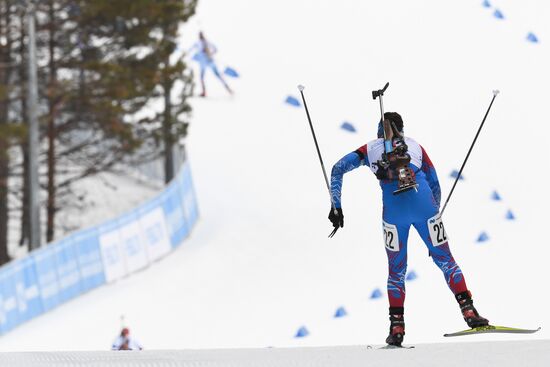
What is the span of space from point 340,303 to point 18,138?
30.9ft

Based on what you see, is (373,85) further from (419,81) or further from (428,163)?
(428,163)

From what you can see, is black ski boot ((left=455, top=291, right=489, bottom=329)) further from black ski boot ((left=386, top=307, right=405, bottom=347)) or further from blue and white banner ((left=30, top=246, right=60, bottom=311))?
blue and white banner ((left=30, top=246, right=60, bottom=311))

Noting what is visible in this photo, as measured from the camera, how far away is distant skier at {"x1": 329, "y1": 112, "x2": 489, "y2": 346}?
30.0 ft

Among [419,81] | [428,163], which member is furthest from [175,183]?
[428,163]

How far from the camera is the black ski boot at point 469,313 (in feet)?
29.6

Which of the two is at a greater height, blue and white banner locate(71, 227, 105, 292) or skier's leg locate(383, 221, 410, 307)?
blue and white banner locate(71, 227, 105, 292)

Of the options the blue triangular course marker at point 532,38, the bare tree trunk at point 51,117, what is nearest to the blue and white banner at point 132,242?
the bare tree trunk at point 51,117

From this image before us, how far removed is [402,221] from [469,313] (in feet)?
2.36

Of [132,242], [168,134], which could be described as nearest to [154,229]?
[132,242]

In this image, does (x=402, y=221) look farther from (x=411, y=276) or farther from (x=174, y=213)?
(x=174, y=213)

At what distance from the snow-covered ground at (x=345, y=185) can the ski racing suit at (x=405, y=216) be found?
9.88 meters

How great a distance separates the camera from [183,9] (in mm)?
34156

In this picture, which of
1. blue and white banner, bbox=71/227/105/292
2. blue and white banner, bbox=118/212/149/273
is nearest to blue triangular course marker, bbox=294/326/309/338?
blue and white banner, bbox=71/227/105/292

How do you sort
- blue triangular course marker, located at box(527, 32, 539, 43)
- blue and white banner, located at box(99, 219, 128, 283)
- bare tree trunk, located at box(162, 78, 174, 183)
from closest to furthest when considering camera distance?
blue and white banner, located at box(99, 219, 128, 283)
bare tree trunk, located at box(162, 78, 174, 183)
blue triangular course marker, located at box(527, 32, 539, 43)
